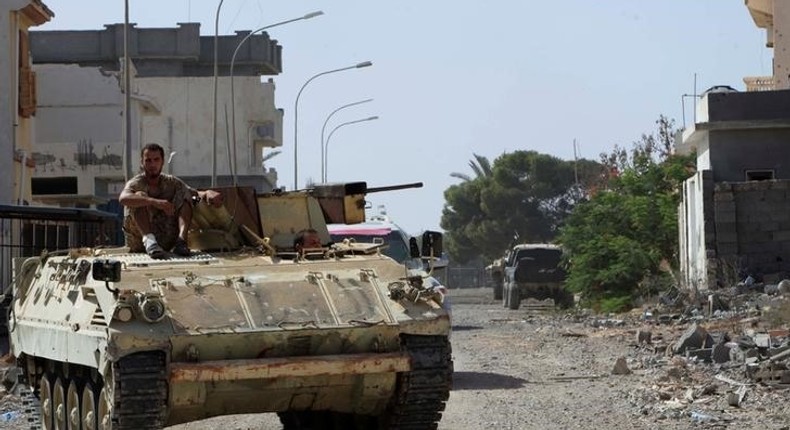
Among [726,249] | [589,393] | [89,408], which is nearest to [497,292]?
[726,249]

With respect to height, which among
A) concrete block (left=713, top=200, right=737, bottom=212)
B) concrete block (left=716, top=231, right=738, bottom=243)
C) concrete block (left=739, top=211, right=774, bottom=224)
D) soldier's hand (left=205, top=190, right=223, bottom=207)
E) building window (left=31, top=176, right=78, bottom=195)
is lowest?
concrete block (left=716, top=231, right=738, bottom=243)

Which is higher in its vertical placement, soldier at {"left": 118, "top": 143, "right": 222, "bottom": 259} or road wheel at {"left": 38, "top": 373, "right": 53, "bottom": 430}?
soldier at {"left": 118, "top": 143, "right": 222, "bottom": 259}

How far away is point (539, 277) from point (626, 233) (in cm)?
382

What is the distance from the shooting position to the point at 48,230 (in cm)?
3042

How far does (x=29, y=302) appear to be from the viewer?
13.3 metres

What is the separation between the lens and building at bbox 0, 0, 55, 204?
110 feet

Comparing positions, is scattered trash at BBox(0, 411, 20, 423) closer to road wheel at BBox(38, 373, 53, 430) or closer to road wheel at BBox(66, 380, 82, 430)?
road wheel at BBox(38, 373, 53, 430)

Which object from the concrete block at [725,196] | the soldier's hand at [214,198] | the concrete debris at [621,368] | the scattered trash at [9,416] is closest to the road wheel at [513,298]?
the concrete block at [725,196]

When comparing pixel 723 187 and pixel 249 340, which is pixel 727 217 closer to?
pixel 723 187

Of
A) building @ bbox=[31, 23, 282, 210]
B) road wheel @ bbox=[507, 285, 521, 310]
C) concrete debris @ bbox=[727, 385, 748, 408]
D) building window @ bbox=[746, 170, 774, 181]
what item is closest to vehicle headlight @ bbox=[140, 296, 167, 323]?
concrete debris @ bbox=[727, 385, 748, 408]

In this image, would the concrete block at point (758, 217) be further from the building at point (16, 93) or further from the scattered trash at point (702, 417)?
the scattered trash at point (702, 417)

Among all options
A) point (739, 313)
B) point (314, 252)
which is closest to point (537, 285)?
point (739, 313)

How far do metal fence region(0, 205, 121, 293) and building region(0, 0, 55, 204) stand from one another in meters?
2.37

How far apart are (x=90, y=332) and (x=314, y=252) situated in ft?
6.65
